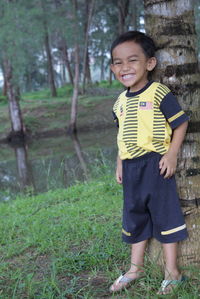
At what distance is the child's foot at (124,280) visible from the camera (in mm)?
2227

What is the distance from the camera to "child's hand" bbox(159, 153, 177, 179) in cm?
205

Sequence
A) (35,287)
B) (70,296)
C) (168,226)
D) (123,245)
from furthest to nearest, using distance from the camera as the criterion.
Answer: (123,245), (35,287), (70,296), (168,226)

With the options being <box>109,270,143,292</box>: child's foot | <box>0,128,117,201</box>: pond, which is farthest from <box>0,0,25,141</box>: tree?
<box>109,270,143,292</box>: child's foot

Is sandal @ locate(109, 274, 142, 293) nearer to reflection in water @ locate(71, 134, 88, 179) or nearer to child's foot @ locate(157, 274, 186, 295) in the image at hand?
child's foot @ locate(157, 274, 186, 295)

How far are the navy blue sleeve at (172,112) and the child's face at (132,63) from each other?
226 millimetres

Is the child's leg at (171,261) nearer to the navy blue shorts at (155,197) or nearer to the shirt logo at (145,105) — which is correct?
the navy blue shorts at (155,197)

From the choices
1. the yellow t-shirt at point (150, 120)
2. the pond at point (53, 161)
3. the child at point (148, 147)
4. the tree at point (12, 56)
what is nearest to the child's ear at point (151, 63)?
the child at point (148, 147)

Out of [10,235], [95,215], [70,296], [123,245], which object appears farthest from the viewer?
[95,215]

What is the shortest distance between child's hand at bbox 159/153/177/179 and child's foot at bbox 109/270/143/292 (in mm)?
657

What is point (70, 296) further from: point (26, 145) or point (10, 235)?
point (26, 145)

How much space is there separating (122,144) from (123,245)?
987mm

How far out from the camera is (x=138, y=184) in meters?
2.15

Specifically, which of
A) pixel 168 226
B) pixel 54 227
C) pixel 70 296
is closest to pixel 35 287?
pixel 70 296

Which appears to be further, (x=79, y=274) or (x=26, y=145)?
(x=26, y=145)
